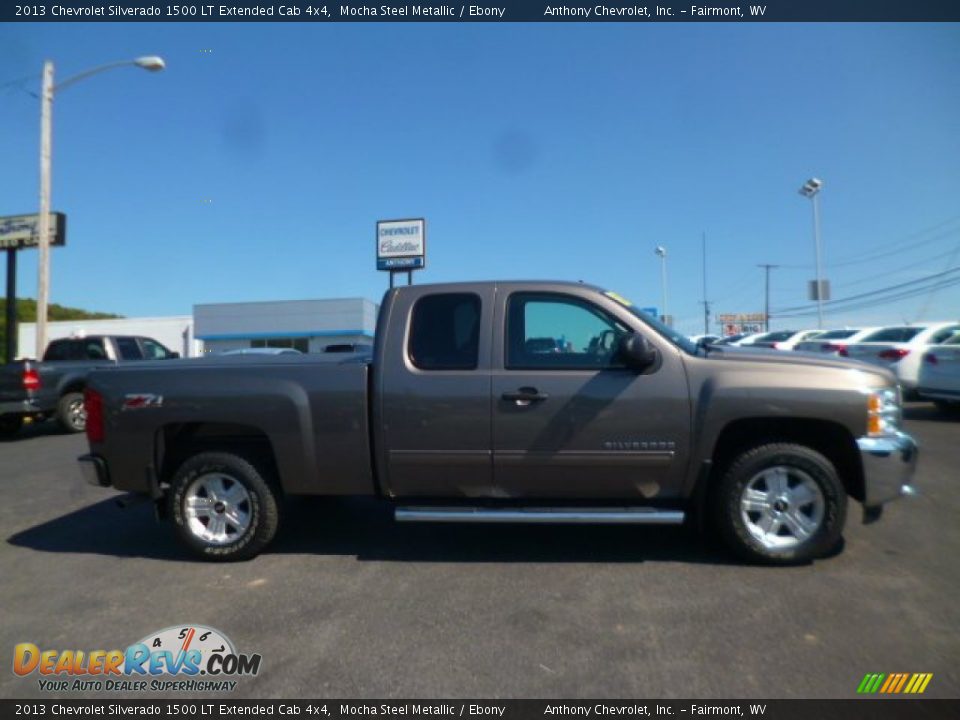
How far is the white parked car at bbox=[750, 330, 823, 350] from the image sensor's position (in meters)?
19.6

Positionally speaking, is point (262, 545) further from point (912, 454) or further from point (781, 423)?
point (912, 454)

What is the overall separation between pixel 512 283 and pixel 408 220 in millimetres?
22923

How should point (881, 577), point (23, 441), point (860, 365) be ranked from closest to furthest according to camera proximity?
point (881, 577) → point (860, 365) → point (23, 441)

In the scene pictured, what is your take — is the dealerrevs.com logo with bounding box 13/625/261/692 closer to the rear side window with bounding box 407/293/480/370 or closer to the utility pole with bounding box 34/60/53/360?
the rear side window with bounding box 407/293/480/370

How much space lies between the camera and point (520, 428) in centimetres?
406

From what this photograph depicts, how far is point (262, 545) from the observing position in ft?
14.2

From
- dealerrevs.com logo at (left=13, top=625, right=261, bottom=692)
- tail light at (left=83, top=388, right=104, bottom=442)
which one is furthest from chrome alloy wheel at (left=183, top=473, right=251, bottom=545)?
dealerrevs.com logo at (left=13, top=625, right=261, bottom=692)

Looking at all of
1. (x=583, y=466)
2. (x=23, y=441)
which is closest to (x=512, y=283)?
(x=583, y=466)

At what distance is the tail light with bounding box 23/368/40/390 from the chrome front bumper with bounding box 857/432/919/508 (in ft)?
39.2

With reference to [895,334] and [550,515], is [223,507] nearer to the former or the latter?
[550,515]

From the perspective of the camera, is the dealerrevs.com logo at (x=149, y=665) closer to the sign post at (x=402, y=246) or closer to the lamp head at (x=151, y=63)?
the lamp head at (x=151, y=63)

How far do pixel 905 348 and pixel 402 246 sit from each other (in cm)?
1911

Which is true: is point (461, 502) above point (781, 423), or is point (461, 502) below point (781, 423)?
below

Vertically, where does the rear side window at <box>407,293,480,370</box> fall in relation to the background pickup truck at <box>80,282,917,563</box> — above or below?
above
